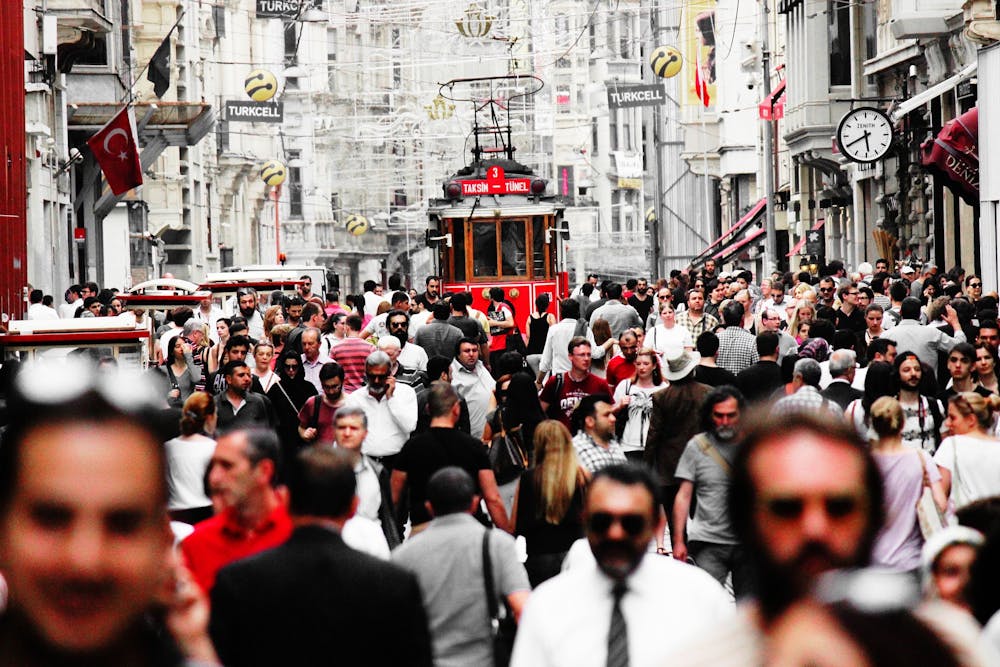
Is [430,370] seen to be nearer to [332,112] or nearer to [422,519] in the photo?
[422,519]

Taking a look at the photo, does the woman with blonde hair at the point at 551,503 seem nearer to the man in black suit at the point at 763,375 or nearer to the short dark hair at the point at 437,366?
the man in black suit at the point at 763,375

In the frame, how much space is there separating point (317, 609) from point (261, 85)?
132 feet

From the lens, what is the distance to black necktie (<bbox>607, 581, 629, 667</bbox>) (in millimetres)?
4250

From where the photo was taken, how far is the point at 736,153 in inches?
2579

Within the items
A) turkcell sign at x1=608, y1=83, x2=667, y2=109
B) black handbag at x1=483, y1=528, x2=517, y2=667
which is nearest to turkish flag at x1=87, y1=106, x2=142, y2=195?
turkcell sign at x1=608, y1=83, x2=667, y2=109

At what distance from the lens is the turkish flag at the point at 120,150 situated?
3494 centimetres

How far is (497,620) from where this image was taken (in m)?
6.24

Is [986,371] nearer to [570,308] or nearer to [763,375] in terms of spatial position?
[763,375]

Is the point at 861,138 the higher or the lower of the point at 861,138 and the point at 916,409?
the higher

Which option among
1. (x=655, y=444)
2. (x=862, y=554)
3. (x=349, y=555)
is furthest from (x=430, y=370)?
(x=862, y=554)

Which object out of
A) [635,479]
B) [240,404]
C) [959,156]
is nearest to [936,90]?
[959,156]

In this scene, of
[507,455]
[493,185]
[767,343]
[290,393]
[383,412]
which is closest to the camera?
[507,455]

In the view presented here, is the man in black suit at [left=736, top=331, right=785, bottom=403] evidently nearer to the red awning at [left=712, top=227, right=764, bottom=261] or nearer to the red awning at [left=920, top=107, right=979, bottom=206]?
the red awning at [left=920, top=107, right=979, bottom=206]

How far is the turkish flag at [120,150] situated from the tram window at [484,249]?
8.37m
